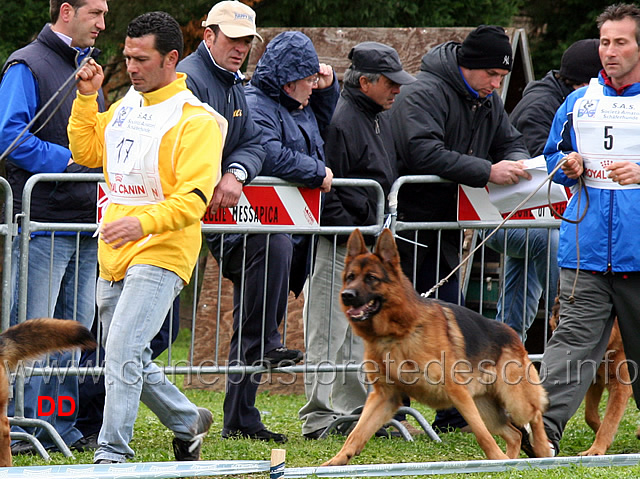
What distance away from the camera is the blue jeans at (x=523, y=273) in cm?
721

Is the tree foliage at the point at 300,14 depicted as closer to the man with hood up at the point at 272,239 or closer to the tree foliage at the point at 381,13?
the tree foliage at the point at 381,13

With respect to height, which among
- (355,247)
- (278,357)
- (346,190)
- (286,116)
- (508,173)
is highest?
(286,116)

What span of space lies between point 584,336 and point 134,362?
2606 mm

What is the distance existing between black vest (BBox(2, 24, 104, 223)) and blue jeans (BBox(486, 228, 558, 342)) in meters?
2.99

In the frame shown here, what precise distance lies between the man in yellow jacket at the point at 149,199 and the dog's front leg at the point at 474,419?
4.77ft

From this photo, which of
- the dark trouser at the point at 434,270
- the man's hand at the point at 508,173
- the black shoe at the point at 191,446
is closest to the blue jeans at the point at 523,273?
the dark trouser at the point at 434,270

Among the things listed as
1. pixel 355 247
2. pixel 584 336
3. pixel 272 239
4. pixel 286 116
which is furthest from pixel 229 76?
pixel 584 336

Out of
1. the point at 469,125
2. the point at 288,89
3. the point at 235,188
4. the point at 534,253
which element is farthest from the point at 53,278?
the point at 534,253

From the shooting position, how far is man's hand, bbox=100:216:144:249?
4.53 m

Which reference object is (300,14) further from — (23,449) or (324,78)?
(23,449)

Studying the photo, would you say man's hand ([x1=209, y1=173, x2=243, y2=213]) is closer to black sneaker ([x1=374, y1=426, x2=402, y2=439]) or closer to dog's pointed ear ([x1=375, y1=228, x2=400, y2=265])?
dog's pointed ear ([x1=375, y1=228, x2=400, y2=265])

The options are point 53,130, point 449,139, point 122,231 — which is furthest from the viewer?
point 449,139

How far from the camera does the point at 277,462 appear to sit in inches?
164

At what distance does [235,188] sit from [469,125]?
2038mm
